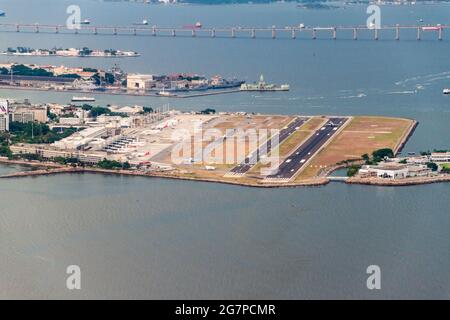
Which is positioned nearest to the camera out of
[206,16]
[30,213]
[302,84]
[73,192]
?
[30,213]

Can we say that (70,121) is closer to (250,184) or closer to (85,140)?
(85,140)

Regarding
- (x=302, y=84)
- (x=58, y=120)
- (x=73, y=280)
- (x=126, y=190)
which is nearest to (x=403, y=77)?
(x=302, y=84)

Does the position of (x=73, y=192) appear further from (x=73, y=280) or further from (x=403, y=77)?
(x=403, y=77)
